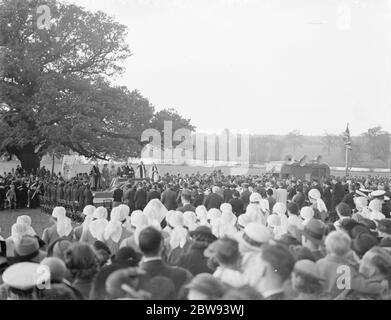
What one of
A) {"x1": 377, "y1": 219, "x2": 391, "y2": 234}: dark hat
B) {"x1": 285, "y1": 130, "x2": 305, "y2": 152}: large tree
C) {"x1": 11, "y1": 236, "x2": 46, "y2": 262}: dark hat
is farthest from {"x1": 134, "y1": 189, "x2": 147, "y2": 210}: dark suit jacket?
{"x1": 285, "y1": 130, "x2": 305, "y2": 152}: large tree

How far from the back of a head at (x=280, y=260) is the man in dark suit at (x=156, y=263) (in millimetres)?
755

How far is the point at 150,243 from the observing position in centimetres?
426

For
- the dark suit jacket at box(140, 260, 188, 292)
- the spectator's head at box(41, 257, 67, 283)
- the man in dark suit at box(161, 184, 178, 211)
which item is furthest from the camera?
the man in dark suit at box(161, 184, 178, 211)

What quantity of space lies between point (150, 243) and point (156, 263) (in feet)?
0.58

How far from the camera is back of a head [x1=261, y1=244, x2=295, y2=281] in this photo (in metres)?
3.86

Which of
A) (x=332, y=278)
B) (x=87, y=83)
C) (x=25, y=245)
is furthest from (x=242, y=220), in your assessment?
(x=87, y=83)

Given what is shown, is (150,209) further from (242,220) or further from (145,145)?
(145,145)

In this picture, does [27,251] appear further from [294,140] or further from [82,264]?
[294,140]

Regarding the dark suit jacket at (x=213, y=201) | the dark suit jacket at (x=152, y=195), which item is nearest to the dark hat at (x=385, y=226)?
the dark suit jacket at (x=213, y=201)

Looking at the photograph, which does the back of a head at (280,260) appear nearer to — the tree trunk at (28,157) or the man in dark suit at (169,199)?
the man in dark suit at (169,199)

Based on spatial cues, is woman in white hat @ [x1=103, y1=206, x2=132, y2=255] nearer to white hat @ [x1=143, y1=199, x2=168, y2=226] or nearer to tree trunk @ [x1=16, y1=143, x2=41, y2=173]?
white hat @ [x1=143, y1=199, x2=168, y2=226]

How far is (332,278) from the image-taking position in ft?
14.2

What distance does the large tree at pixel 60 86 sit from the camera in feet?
66.9

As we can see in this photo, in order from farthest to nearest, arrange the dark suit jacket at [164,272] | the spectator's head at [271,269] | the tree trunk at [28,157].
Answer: the tree trunk at [28,157]
the dark suit jacket at [164,272]
the spectator's head at [271,269]
